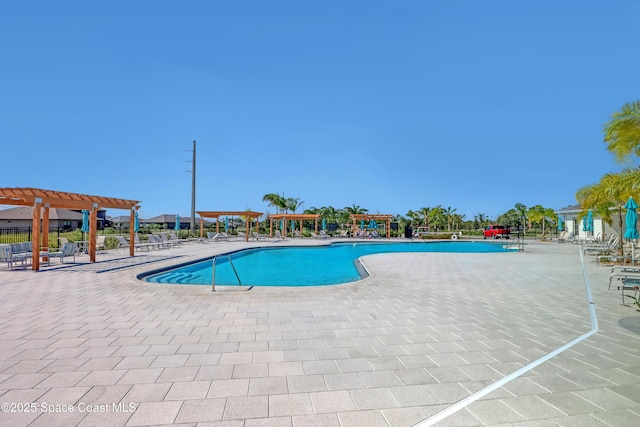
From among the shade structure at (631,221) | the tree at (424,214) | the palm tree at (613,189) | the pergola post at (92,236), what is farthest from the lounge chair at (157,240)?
the tree at (424,214)

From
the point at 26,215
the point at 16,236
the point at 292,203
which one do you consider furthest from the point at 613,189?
the point at 26,215

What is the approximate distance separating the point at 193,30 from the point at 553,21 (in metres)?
18.2

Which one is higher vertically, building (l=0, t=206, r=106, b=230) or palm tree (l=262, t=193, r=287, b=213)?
palm tree (l=262, t=193, r=287, b=213)

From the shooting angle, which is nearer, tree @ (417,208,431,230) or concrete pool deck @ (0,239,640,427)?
concrete pool deck @ (0,239,640,427)

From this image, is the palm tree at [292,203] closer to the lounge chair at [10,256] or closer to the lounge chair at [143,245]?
the lounge chair at [143,245]

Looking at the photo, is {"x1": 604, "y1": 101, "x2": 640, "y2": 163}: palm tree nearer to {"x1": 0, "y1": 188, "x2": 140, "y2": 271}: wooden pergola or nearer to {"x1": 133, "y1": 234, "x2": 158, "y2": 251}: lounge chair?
{"x1": 0, "y1": 188, "x2": 140, "y2": 271}: wooden pergola

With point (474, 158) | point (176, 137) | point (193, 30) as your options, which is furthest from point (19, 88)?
point (474, 158)

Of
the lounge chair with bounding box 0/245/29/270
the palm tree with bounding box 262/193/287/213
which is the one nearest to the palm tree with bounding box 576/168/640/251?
the lounge chair with bounding box 0/245/29/270

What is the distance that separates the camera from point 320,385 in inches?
102

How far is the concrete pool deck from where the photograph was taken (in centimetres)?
221

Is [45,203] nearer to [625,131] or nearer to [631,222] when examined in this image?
[625,131]

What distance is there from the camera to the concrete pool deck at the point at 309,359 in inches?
86.9

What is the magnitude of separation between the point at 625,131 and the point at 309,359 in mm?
7561

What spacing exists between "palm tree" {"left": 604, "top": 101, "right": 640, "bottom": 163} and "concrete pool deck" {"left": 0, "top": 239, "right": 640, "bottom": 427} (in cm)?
317
